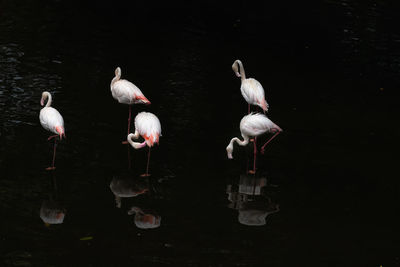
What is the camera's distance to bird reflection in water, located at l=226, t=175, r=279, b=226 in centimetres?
765

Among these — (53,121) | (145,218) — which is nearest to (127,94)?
(53,121)

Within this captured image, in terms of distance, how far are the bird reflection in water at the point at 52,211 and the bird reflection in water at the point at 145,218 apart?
80 cm

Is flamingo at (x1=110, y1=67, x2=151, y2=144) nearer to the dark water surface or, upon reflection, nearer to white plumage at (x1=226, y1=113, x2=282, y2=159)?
the dark water surface

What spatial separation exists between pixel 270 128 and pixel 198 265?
10.2 ft

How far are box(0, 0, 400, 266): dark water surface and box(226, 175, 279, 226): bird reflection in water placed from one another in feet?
0.08

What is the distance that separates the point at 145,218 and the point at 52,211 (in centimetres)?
108

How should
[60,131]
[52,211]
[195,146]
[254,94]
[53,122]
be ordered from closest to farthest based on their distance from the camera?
1. [52,211]
2. [60,131]
3. [53,122]
4. [195,146]
5. [254,94]

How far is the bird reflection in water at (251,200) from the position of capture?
7.65 metres

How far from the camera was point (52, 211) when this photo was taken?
7.39 m

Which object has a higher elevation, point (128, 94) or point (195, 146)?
point (128, 94)

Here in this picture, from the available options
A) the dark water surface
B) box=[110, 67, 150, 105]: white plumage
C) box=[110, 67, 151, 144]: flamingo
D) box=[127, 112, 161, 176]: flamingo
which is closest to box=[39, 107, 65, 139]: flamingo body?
the dark water surface

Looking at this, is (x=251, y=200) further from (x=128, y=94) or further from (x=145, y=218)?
(x=128, y=94)

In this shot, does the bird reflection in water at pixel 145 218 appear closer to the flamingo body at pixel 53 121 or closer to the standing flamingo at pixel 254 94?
the flamingo body at pixel 53 121

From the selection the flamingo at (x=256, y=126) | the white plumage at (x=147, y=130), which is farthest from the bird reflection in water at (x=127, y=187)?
the flamingo at (x=256, y=126)
